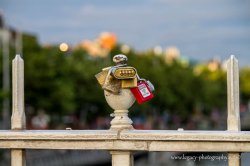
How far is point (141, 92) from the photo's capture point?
38.3ft

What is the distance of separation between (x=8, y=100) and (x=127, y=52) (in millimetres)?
39717

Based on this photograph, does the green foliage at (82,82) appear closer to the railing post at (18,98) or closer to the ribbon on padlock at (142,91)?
the railing post at (18,98)

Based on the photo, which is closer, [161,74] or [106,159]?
[106,159]

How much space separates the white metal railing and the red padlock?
0.49 m

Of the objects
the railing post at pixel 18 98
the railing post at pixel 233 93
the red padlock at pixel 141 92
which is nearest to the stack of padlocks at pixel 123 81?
the red padlock at pixel 141 92

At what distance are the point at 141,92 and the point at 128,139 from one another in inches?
30.6

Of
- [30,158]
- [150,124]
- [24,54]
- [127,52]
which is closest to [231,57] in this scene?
[30,158]

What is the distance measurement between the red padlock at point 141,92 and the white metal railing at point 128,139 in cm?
49

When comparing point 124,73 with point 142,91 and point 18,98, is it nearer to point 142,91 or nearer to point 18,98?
point 142,91

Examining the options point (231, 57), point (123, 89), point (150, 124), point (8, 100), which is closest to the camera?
point (231, 57)

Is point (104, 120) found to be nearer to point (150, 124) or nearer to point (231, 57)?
point (150, 124)

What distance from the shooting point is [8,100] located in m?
53.5

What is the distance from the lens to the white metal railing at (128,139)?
1076 cm

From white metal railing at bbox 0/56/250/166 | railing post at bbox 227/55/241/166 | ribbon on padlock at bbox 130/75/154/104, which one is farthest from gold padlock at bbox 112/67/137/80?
railing post at bbox 227/55/241/166
